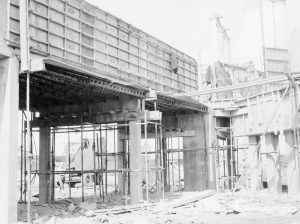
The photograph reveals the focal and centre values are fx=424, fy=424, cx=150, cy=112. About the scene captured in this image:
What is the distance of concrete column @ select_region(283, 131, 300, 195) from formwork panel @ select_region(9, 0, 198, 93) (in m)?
7.02

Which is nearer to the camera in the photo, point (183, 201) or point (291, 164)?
point (183, 201)

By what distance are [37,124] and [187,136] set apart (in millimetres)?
9975

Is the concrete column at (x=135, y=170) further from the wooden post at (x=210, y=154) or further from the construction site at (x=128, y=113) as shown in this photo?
the wooden post at (x=210, y=154)

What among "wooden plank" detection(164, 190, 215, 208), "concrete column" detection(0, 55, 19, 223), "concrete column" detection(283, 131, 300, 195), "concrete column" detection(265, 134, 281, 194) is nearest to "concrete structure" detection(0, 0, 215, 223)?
"concrete column" detection(0, 55, 19, 223)

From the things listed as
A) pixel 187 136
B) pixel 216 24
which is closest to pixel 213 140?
pixel 187 136

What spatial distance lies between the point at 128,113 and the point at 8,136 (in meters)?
→ 7.73

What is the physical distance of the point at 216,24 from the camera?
133 ft

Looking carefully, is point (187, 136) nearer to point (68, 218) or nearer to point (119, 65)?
point (119, 65)

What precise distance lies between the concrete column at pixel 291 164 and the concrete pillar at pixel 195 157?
7.11m

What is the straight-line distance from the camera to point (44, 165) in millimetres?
22938

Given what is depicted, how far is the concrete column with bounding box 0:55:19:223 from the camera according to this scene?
13.1 m

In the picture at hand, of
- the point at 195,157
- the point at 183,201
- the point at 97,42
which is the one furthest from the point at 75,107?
the point at 195,157

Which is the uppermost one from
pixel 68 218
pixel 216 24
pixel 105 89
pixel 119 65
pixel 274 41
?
pixel 216 24

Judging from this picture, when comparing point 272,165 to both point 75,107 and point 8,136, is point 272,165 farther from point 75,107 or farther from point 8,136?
point 8,136
